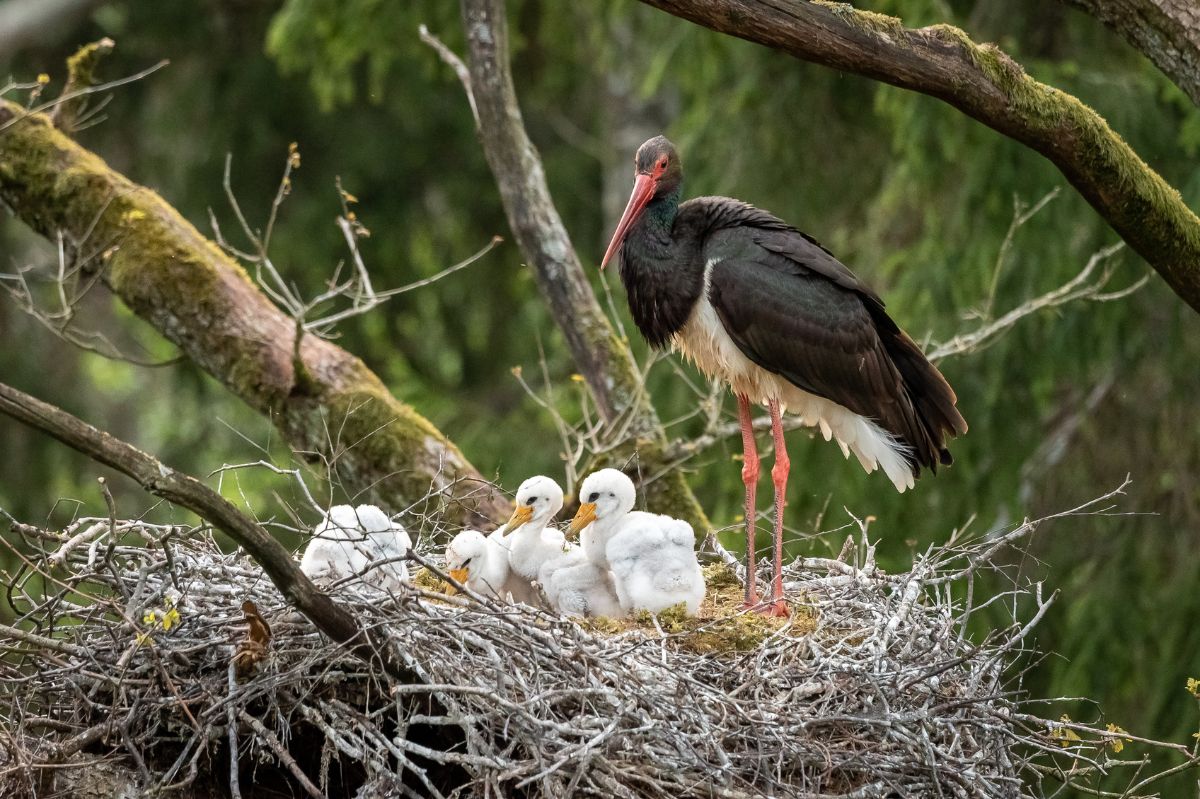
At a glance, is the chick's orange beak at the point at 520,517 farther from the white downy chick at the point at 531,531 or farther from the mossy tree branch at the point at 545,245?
the mossy tree branch at the point at 545,245

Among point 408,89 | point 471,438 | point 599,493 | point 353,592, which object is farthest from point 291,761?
point 408,89

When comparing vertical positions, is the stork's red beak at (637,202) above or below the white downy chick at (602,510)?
above

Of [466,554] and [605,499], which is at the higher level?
[605,499]

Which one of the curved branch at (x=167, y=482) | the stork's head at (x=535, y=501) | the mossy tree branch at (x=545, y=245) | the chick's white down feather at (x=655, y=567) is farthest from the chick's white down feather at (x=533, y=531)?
the curved branch at (x=167, y=482)

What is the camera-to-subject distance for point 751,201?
9.00 meters

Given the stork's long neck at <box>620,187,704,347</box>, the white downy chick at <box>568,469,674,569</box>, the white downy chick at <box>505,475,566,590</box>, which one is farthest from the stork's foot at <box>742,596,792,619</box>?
the stork's long neck at <box>620,187,704,347</box>

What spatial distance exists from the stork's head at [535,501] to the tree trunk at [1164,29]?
214cm

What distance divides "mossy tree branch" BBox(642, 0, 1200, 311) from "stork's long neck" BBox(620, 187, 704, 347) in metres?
1.27

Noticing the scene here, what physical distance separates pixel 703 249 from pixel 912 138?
2.69 metres

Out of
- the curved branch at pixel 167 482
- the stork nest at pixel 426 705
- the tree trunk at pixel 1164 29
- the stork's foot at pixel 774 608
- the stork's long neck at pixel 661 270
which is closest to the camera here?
the curved branch at pixel 167 482

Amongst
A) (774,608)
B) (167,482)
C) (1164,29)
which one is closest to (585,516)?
(774,608)

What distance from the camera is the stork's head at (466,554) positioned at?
17.1 feet

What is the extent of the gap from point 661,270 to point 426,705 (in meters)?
1.97

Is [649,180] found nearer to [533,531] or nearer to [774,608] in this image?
[533,531]
